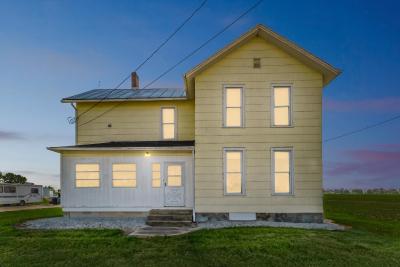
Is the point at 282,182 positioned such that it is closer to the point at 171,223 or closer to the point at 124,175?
the point at 171,223

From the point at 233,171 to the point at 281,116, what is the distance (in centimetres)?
344

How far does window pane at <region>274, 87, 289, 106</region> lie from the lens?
1432 cm

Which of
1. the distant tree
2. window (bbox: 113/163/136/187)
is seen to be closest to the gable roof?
window (bbox: 113/163/136/187)

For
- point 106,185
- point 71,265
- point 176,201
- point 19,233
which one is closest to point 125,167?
point 106,185

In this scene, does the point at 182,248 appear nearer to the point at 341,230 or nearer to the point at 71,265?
the point at 71,265

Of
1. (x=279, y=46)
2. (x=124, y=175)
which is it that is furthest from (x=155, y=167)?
(x=279, y=46)

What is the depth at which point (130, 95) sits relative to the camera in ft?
60.2

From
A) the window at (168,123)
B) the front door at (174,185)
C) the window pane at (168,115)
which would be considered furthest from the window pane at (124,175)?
the window pane at (168,115)

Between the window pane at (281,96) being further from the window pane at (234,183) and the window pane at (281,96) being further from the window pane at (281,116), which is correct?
the window pane at (234,183)

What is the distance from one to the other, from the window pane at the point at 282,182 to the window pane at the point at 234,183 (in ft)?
5.61

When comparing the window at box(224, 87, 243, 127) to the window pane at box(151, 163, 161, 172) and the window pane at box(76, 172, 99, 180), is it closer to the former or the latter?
the window pane at box(151, 163, 161, 172)

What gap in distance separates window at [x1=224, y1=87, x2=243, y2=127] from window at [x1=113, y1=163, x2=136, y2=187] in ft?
17.4

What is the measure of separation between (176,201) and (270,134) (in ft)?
18.4

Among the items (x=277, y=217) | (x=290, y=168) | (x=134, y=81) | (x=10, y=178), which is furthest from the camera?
(x=10, y=178)
